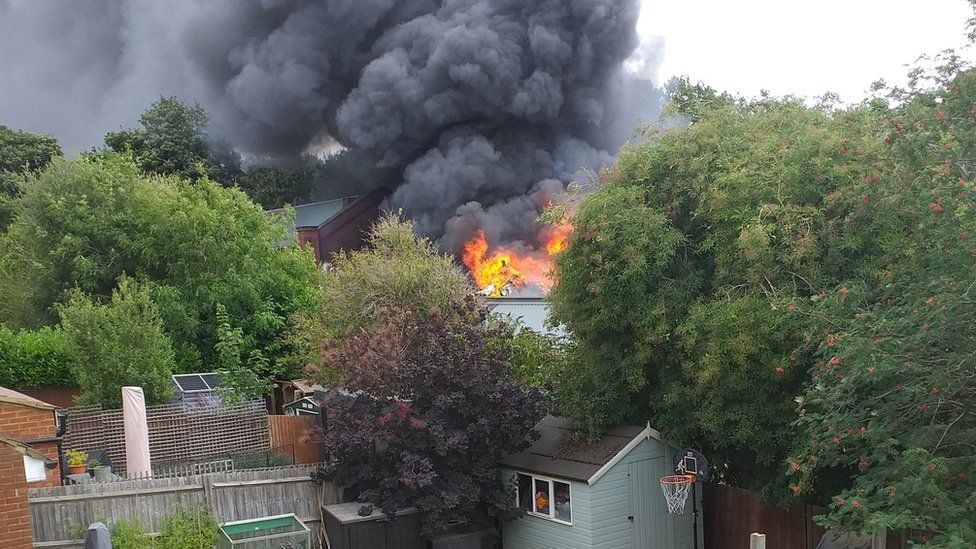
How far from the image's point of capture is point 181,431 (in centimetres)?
1797

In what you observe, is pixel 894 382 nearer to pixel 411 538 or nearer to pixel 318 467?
pixel 411 538

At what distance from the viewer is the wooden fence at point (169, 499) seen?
12.2m

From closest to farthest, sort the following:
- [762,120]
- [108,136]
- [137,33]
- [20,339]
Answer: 1. [762,120]
2. [20,339]
3. [108,136]
4. [137,33]

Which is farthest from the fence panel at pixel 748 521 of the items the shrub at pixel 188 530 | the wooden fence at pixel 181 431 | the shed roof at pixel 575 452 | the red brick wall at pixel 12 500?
the wooden fence at pixel 181 431

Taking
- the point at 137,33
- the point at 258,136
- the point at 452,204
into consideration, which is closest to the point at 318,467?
the point at 452,204

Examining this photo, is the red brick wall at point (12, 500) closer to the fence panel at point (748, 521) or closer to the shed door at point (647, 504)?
the shed door at point (647, 504)

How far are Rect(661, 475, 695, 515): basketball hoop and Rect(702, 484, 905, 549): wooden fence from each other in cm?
108

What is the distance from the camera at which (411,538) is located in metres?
13.4

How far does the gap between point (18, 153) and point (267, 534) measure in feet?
106

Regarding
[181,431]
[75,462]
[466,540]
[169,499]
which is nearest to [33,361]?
[181,431]

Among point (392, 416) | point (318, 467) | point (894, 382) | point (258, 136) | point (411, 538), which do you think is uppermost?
point (258, 136)

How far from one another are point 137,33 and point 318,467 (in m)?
41.9

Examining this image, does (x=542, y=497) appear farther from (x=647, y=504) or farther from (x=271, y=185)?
(x=271, y=185)

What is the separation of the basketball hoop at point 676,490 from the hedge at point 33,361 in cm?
1586
